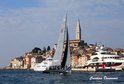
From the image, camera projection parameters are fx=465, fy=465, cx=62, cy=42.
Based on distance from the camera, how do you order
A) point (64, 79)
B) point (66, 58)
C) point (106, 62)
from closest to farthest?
point (64, 79) < point (66, 58) < point (106, 62)

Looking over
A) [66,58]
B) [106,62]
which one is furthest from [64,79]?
[106,62]

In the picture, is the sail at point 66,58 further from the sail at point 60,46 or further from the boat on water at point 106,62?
the boat on water at point 106,62

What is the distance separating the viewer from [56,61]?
112250 millimetres

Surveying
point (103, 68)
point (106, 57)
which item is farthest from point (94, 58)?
point (103, 68)

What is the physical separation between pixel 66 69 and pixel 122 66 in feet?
194

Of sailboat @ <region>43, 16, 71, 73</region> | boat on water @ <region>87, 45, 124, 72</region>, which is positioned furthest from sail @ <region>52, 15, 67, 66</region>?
boat on water @ <region>87, 45, 124, 72</region>

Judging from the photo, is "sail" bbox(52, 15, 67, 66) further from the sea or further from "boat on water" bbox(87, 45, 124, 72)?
"boat on water" bbox(87, 45, 124, 72)

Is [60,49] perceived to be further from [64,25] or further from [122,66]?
[122,66]

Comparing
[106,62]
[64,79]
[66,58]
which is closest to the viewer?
[64,79]

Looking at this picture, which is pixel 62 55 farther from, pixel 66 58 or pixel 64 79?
pixel 64 79

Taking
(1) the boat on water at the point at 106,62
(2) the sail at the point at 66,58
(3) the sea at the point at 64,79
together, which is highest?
(1) the boat on water at the point at 106,62

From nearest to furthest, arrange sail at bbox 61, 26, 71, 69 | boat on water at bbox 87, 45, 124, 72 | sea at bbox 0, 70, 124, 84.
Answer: sea at bbox 0, 70, 124, 84, sail at bbox 61, 26, 71, 69, boat on water at bbox 87, 45, 124, 72

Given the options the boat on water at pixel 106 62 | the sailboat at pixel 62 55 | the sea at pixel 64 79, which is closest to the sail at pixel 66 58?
the sailboat at pixel 62 55

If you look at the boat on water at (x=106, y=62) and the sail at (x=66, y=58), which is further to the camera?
the boat on water at (x=106, y=62)
